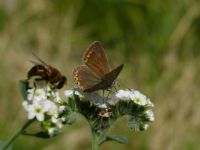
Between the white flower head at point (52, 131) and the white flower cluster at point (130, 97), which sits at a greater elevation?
the white flower cluster at point (130, 97)

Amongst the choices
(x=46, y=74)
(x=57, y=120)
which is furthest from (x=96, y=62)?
(x=46, y=74)

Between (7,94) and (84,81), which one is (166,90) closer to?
(7,94)

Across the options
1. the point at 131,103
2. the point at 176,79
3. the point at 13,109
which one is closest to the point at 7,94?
the point at 13,109

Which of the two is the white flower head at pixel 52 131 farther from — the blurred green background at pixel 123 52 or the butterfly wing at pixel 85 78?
the blurred green background at pixel 123 52

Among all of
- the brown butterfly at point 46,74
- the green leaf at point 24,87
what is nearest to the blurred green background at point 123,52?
the brown butterfly at point 46,74

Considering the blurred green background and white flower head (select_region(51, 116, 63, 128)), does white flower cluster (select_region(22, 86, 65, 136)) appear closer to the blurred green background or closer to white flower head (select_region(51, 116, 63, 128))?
white flower head (select_region(51, 116, 63, 128))
